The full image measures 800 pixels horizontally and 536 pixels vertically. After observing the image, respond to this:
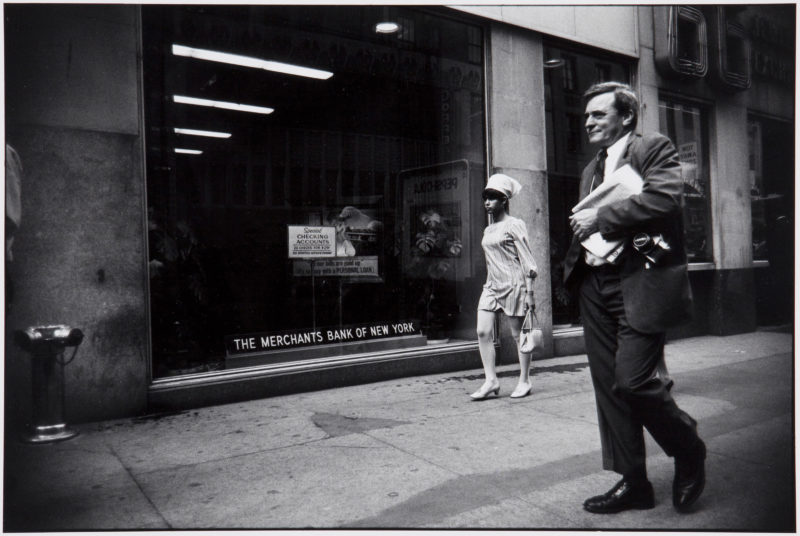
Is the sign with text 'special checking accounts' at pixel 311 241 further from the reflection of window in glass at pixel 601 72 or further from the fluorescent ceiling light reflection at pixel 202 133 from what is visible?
the reflection of window in glass at pixel 601 72

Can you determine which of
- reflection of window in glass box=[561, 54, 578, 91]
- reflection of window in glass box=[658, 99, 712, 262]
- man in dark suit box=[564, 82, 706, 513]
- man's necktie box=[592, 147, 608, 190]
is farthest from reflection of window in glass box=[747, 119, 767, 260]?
man in dark suit box=[564, 82, 706, 513]

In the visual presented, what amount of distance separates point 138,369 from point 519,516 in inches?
140

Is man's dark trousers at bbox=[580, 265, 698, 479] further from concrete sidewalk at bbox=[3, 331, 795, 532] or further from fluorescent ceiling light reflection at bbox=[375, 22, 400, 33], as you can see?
fluorescent ceiling light reflection at bbox=[375, 22, 400, 33]

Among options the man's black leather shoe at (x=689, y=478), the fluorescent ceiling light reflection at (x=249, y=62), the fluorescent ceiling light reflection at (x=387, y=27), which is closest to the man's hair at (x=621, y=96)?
the man's black leather shoe at (x=689, y=478)

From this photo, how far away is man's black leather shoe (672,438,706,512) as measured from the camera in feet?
9.86

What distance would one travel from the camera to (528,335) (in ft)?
18.7

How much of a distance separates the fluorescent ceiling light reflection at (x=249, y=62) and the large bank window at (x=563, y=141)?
313 cm

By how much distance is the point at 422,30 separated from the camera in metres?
7.27

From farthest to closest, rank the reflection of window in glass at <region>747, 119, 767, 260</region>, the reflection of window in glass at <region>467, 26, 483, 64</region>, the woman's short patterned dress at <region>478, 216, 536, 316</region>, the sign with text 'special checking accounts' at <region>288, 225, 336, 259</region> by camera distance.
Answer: the reflection of window in glass at <region>747, 119, 767, 260</region>, the reflection of window in glass at <region>467, 26, 483, 64</region>, the sign with text 'special checking accounts' at <region>288, 225, 336, 259</region>, the woman's short patterned dress at <region>478, 216, 536, 316</region>

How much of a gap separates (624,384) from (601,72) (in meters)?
7.06

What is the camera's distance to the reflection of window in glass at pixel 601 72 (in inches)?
345

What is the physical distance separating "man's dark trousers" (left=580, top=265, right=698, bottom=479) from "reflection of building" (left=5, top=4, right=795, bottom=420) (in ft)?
4.68

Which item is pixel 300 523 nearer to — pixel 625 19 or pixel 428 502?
pixel 428 502

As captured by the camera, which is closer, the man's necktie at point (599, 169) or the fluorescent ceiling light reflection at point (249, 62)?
the man's necktie at point (599, 169)
